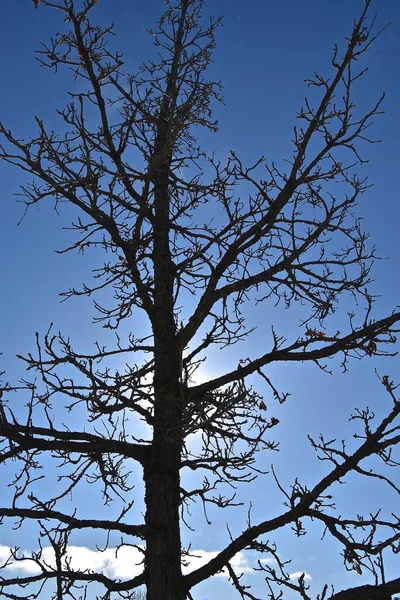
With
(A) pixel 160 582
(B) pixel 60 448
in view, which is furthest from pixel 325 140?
(A) pixel 160 582

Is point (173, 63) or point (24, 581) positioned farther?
point (173, 63)

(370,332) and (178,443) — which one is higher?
(370,332)

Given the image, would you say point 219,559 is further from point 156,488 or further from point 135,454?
point 135,454

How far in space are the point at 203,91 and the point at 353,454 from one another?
221 inches

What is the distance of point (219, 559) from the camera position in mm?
4480

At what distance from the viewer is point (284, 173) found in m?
4.95

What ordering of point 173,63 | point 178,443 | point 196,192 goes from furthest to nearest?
point 173,63 → point 196,192 → point 178,443

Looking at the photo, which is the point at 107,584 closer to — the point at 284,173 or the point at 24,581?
the point at 24,581

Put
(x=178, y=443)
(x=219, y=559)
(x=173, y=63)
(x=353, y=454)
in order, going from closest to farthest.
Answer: (x=353, y=454) → (x=219, y=559) → (x=178, y=443) → (x=173, y=63)

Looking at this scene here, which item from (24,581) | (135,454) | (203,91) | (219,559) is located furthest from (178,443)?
(203,91)

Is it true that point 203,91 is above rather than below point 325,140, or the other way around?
above

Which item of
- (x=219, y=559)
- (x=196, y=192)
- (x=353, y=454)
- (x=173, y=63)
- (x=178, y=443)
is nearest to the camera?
(x=353, y=454)

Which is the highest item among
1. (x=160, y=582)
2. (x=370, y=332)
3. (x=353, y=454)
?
(x=370, y=332)

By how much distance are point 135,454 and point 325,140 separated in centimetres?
318
